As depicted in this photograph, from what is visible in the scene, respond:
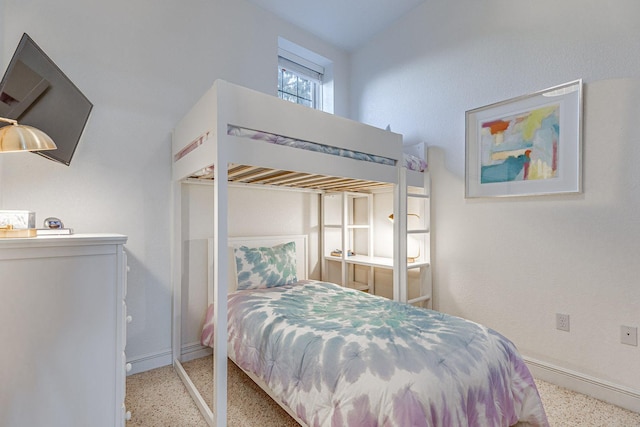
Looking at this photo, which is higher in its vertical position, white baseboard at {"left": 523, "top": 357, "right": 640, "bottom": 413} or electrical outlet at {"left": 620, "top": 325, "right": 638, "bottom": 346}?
electrical outlet at {"left": 620, "top": 325, "right": 638, "bottom": 346}

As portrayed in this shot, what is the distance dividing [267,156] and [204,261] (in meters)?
1.26

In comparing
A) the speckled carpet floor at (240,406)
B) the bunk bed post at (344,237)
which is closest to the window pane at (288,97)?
the bunk bed post at (344,237)

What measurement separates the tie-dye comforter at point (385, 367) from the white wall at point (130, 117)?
33.1 inches

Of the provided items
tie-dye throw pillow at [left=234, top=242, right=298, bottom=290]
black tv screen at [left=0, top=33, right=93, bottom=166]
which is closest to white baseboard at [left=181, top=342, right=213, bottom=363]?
tie-dye throw pillow at [left=234, top=242, right=298, bottom=290]

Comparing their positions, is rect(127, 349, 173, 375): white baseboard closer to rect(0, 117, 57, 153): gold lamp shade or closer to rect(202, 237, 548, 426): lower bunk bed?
rect(202, 237, 548, 426): lower bunk bed

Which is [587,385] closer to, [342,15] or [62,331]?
[62,331]

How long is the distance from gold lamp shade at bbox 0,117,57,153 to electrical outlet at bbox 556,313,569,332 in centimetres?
294

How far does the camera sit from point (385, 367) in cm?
113

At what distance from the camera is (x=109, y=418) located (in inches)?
47.7

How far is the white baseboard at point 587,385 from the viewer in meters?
1.69

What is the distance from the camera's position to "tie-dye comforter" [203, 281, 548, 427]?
1059 millimetres

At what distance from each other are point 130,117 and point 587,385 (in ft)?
11.3

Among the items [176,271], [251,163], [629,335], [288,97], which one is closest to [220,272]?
[251,163]

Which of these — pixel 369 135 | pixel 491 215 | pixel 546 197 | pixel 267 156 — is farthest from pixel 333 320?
pixel 546 197
